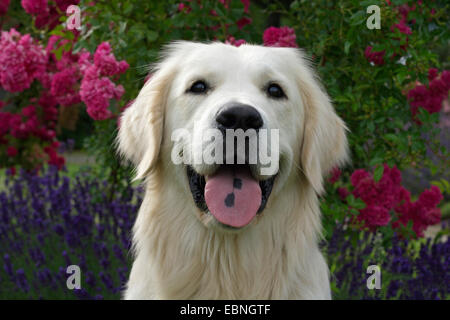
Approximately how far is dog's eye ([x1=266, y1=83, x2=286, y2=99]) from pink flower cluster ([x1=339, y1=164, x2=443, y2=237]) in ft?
3.35

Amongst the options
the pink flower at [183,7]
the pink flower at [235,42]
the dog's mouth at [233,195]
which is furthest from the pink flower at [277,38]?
the dog's mouth at [233,195]

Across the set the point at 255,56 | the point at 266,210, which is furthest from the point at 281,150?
the point at 255,56

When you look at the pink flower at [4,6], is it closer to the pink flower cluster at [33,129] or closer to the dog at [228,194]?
the pink flower cluster at [33,129]

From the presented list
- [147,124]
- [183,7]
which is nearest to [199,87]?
[147,124]

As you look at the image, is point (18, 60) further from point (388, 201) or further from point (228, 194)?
point (388, 201)

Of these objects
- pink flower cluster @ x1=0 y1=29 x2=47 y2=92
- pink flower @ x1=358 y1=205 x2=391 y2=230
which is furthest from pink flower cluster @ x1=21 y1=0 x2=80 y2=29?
pink flower @ x1=358 y1=205 x2=391 y2=230

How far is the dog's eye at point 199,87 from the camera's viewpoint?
229cm

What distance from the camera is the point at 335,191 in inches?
133

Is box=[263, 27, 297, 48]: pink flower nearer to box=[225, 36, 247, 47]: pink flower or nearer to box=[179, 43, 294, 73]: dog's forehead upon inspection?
box=[225, 36, 247, 47]: pink flower

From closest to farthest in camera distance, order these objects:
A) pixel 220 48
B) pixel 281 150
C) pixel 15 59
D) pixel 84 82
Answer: pixel 281 150
pixel 220 48
pixel 84 82
pixel 15 59

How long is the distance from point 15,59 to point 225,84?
199 centimetres

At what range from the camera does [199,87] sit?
2.29 metres

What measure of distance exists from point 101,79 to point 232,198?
4.34 ft

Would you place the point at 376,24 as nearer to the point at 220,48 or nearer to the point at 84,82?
the point at 220,48
